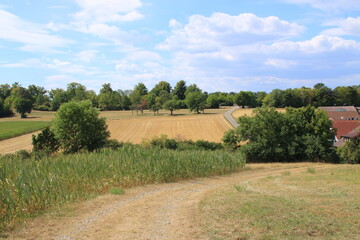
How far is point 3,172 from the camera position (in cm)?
973

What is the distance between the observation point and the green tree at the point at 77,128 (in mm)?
38625

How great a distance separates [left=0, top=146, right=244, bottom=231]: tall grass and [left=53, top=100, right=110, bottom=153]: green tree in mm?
24035

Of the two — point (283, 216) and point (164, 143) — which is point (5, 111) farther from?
point (283, 216)

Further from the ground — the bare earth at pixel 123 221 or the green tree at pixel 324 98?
the green tree at pixel 324 98

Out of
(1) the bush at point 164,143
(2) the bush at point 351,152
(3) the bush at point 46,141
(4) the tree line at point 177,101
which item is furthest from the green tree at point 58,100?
(2) the bush at point 351,152

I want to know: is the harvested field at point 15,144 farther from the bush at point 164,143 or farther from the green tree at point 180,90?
the green tree at point 180,90

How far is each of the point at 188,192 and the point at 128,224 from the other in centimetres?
450

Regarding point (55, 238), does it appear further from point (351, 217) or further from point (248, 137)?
point (248, 137)

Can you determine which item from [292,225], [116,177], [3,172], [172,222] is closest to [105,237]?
[172,222]

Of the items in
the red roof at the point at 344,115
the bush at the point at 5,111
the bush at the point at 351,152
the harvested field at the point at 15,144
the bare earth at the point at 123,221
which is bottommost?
the bush at the point at 351,152

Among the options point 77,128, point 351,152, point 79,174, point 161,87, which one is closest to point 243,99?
point 161,87

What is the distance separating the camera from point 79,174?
12070mm

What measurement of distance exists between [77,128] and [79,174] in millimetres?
28387

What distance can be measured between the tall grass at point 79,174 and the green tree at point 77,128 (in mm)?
24035
